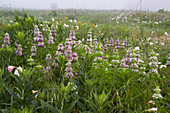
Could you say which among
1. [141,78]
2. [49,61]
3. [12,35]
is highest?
[12,35]

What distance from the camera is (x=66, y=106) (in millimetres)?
1373

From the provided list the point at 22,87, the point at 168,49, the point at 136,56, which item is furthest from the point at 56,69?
the point at 168,49

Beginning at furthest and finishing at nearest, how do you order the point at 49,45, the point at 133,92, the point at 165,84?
the point at 49,45 < the point at 165,84 < the point at 133,92

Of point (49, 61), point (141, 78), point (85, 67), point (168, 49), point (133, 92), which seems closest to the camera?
point (85, 67)

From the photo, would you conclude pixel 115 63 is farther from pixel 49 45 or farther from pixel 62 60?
pixel 49 45

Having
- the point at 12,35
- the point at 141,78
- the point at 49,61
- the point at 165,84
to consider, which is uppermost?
the point at 12,35

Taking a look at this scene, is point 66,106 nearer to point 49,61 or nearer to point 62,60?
point 62,60

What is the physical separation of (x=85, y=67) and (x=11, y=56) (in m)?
1.43

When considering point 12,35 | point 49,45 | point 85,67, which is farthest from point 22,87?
point 12,35

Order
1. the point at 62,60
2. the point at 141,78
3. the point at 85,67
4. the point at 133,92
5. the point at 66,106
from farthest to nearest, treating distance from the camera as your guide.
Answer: the point at 141,78, the point at 62,60, the point at 133,92, the point at 85,67, the point at 66,106

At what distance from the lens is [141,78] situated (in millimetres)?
2336

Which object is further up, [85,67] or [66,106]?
[85,67]

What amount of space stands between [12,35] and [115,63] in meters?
2.46

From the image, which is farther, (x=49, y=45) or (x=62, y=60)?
(x=49, y=45)
